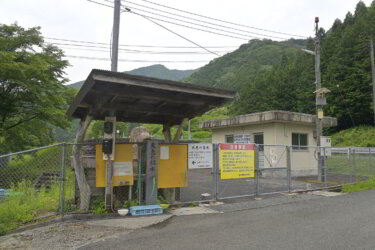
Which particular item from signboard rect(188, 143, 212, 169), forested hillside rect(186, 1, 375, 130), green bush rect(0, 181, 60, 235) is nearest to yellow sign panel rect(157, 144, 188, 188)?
signboard rect(188, 143, 212, 169)

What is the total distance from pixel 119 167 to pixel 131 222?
1.48m

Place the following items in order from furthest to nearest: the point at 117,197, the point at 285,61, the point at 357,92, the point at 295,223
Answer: the point at 285,61
the point at 357,92
the point at 117,197
the point at 295,223

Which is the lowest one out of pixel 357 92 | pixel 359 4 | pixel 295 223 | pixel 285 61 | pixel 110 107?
pixel 295 223

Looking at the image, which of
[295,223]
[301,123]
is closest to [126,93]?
[295,223]

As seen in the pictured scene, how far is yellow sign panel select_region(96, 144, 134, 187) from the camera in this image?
665 cm

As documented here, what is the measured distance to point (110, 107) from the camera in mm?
6695

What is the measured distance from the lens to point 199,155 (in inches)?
313

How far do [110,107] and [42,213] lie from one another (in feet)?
9.90

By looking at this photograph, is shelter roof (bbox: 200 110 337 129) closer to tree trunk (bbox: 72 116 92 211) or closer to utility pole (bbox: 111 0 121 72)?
utility pole (bbox: 111 0 121 72)

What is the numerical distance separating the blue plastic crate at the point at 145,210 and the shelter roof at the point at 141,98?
8.07ft

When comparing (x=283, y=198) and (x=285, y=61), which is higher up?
(x=285, y=61)

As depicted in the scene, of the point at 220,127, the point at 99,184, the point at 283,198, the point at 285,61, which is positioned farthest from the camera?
the point at 285,61

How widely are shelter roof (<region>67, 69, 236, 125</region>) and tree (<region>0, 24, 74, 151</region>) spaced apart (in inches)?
321

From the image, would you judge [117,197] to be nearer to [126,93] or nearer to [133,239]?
[133,239]
